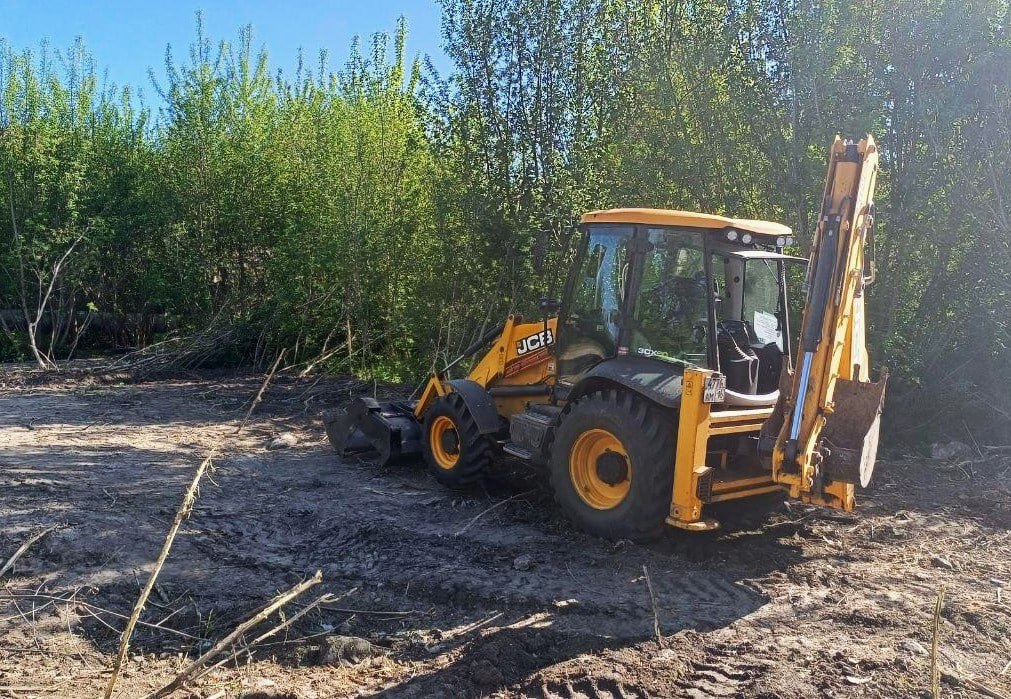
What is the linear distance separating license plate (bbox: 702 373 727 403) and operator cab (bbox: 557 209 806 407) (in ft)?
0.96

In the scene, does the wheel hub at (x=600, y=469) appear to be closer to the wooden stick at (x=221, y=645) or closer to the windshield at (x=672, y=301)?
the windshield at (x=672, y=301)

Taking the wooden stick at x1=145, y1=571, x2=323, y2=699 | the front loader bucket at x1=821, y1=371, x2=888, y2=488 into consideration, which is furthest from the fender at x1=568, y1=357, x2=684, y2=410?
the wooden stick at x1=145, y1=571, x2=323, y2=699

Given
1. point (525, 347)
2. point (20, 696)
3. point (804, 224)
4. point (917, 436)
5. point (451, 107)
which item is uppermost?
point (451, 107)

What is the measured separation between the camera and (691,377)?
186 inches

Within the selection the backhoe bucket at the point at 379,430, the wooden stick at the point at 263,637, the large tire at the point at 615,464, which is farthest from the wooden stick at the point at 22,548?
the large tire at the point at 615,464

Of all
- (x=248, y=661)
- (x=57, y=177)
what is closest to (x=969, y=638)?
(x=248, y=661)

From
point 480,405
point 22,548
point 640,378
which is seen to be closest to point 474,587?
point 640,378

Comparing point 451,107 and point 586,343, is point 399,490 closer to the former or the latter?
point 586,343

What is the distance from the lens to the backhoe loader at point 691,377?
4.64 metres

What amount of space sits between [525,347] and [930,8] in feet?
16.5

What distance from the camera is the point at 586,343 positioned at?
5781 mm

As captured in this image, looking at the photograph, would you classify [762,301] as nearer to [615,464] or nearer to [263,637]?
[615,464]

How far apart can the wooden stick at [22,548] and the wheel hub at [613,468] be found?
125 inches

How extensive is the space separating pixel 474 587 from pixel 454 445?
202cm
